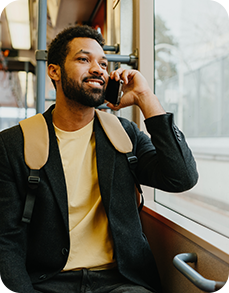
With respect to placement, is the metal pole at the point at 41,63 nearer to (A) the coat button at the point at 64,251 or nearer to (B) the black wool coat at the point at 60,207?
(B) the black wool coat at the point at 60,207

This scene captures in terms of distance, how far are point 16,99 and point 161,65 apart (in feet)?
32.0

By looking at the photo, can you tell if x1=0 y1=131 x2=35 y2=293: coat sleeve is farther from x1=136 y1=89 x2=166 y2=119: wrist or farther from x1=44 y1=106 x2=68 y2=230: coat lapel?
x1=136 y1=89 x2=166 y2=119: wrist

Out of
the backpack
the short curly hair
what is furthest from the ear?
the backpack

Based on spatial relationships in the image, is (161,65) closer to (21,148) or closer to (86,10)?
(21,148)

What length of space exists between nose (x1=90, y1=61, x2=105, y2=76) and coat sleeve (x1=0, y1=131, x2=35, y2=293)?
505mm

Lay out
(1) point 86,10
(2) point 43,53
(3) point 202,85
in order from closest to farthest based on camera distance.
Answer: (3) point 202,85, (2) point 43,53, (1) point 86,10

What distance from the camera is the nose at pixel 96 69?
1.30 meters

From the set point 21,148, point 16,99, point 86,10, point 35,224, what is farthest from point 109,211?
point 16,99

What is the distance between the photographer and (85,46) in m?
1.36

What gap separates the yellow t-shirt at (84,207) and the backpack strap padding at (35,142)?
0.29 ft

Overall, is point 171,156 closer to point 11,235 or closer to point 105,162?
point 105,162

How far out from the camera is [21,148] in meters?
1.17

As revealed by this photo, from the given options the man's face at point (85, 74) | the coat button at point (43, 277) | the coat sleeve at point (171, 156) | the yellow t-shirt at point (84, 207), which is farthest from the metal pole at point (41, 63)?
the coat button at point (43, 277)

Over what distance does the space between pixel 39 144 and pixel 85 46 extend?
1.73 feet
